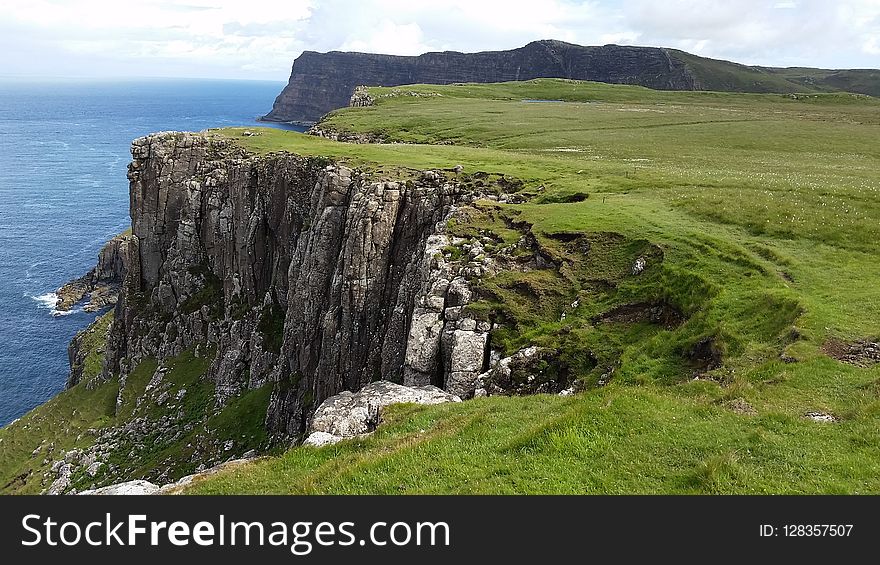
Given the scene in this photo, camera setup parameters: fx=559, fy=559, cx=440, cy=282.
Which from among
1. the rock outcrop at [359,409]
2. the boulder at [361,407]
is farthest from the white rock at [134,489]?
the boulder at [361,407]

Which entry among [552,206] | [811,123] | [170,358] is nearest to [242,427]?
[170,358]

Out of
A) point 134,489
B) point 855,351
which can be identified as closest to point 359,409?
point 134,489

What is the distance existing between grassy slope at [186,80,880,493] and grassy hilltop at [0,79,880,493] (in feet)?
0.26

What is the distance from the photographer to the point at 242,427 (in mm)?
55000

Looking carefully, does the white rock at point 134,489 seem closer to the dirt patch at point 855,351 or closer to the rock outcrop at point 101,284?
the dirt patch at point 855,351

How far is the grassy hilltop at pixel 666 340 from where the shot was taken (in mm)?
14617

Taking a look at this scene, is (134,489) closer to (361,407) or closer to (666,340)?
(361,407)

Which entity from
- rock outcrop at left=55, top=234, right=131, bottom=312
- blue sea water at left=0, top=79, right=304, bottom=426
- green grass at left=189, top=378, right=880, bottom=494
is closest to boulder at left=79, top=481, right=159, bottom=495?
green grass at left=189, top=378, right=880, bottom=494

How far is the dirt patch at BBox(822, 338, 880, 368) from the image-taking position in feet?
65.8

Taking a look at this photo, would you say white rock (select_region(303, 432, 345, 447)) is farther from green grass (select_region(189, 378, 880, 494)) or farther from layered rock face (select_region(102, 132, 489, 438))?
layered rock face (select_region(102, 132, 489, 438))

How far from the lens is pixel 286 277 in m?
65.3
